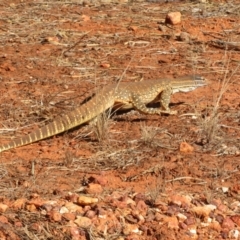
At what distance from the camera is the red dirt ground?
6543 mm

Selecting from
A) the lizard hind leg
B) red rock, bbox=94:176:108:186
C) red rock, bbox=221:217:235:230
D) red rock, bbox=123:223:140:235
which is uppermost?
red rock, bbox=94:176:108:186

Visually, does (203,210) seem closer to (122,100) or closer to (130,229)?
(130,229)

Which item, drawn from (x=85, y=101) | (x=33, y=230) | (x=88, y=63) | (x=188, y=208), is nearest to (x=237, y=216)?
(x=188, y=208)

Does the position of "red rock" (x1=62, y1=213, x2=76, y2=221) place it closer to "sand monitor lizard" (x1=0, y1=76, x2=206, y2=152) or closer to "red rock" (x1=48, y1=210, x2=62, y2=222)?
"red rock" (x1=48, y1=210, x2=62, y2=222)

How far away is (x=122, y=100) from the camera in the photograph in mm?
9406

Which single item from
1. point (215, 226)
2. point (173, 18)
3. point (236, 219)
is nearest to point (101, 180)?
point (215, 226)

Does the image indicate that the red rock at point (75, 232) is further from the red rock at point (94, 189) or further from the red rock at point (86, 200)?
the red rock at point (94, 189)

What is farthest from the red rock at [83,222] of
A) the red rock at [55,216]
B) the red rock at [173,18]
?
the red rock at [173,18]

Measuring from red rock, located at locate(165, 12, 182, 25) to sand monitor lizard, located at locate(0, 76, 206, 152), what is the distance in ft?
10.3

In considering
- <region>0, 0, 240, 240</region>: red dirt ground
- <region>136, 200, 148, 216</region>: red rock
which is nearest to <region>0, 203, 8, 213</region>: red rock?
<region>0, 0, 240, 240</region>: red dirt ground

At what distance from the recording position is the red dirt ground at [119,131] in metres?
6.54

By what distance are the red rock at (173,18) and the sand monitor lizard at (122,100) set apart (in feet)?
10.3

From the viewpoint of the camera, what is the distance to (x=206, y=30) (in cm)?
1270

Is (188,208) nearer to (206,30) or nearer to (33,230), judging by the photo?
(33,230)
